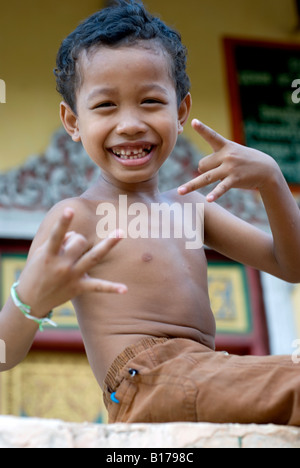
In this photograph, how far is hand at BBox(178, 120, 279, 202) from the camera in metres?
1.39

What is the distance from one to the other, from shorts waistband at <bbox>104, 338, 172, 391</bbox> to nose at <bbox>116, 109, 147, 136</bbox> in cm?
39

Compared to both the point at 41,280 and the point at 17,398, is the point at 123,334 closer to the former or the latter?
the point at 41,280

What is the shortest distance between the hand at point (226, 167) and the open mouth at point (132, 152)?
0.15 m

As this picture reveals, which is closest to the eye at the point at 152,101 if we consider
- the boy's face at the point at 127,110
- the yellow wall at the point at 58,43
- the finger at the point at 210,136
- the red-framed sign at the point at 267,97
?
the boy's face at the point at 127,110

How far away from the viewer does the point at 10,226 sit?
12.3ft

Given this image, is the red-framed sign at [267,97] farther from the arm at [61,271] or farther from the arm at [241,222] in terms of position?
the arm at [61,271]

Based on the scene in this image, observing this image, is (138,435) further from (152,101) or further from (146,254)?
(152,101)

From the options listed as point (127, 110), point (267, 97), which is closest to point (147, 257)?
point (127, 110)

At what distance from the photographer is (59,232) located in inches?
47.0

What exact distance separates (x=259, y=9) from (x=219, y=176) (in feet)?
10.8

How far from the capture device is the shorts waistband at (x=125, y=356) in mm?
1424

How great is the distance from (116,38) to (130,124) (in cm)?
21

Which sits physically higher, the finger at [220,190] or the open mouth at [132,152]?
the open mouth at [132,152]

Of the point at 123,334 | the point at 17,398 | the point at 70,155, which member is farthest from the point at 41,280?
the point at 70,155
